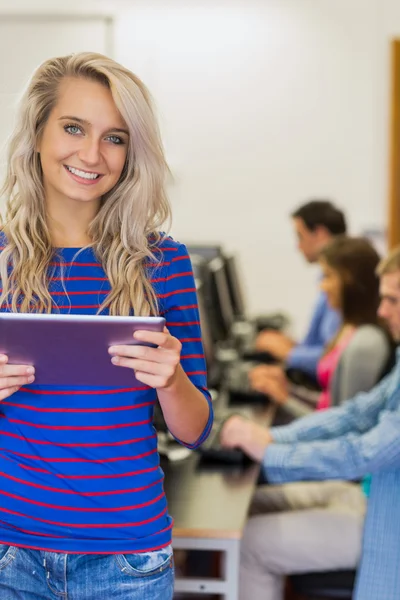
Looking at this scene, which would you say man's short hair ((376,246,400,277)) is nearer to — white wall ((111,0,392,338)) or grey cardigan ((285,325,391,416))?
grey cardigan ((285,325,391,416))

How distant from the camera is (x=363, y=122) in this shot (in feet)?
19.0

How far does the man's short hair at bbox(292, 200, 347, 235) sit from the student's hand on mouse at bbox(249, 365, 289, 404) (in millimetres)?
1039

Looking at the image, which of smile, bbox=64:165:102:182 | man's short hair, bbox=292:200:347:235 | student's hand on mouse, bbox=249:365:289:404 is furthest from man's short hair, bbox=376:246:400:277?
man's short hair, bbox=292:200:347:235

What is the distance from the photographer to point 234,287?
4.73m

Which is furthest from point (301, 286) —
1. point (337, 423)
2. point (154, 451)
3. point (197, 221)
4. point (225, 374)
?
point (154, 451)

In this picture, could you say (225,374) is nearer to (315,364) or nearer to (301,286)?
(315,364)

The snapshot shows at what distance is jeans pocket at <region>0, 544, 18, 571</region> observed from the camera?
4.50 ft

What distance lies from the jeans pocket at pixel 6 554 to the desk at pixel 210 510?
0.63 meters

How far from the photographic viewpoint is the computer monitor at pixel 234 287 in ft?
15.2

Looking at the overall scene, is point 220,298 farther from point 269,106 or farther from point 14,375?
point 14,375

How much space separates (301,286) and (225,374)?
223cm

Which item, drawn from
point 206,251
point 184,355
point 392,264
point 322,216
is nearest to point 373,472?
point 392,264

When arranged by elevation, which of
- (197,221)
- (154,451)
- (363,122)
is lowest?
(154,451)

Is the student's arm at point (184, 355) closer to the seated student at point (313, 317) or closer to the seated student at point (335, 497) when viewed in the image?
the seated student at point (335, 497)
